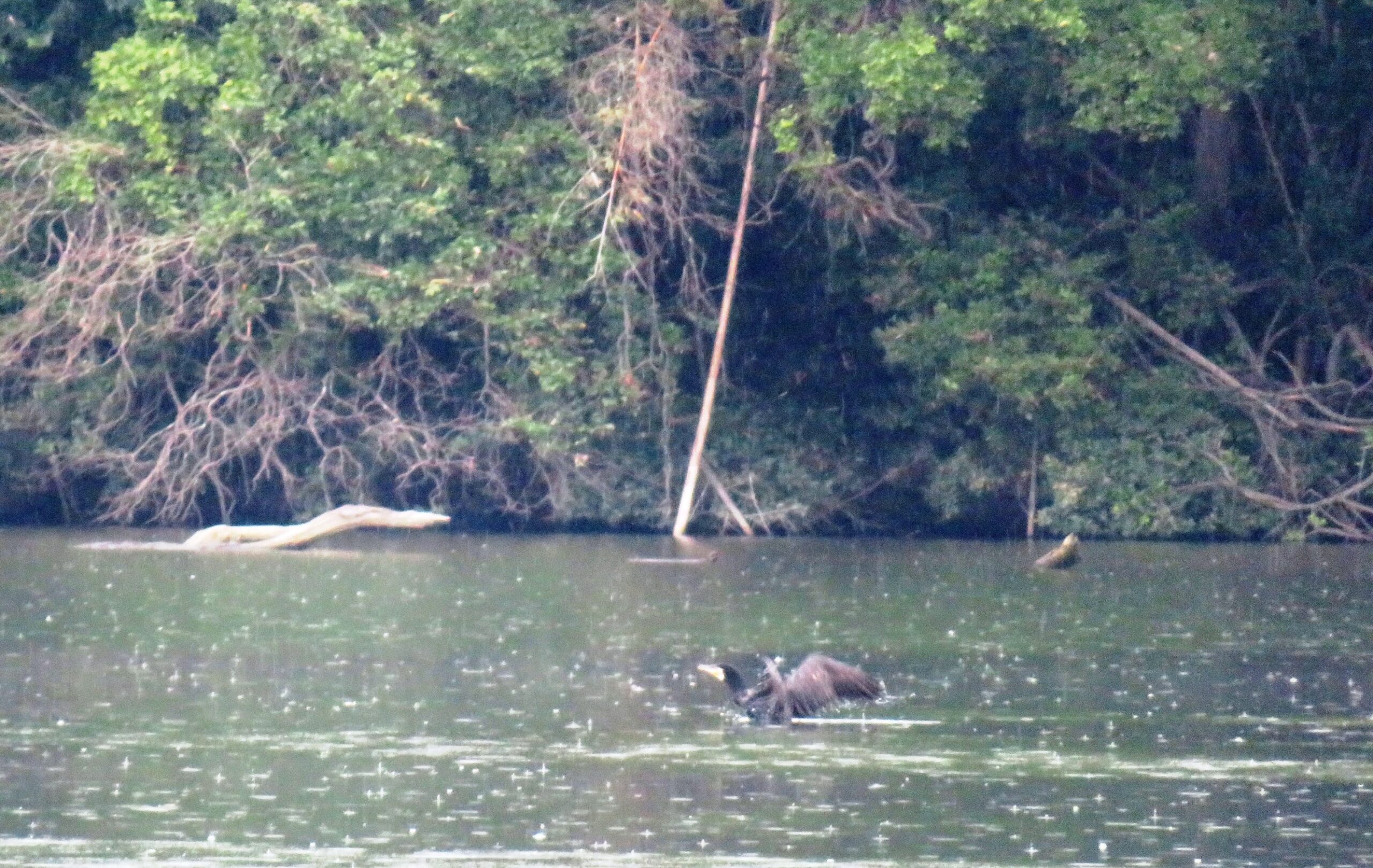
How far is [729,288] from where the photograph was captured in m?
27.1

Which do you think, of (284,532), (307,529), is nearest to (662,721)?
(307,529)

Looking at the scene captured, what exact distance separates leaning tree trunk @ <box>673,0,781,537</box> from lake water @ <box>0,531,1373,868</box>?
192 inches

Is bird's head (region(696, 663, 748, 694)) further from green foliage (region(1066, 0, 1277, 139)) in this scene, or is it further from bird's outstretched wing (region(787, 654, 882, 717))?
green foliage (region(1066, 0, 1277, 139))

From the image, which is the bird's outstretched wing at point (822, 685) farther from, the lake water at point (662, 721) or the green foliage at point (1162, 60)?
the green foliage at point (1162, 60)

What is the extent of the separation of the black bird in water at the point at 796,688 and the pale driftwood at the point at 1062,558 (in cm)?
939

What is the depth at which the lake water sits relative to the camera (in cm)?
970

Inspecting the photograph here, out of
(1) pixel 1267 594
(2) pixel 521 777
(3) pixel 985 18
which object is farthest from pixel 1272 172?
(2) pixel 521 777

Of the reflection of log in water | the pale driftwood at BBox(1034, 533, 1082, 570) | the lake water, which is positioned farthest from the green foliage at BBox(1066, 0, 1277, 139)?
the reflection of log in water

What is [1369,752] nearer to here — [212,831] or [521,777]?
[521,777]

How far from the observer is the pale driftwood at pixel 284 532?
77.0 ft

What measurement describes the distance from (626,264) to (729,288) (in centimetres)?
127

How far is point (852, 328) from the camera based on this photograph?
29109 millimetres

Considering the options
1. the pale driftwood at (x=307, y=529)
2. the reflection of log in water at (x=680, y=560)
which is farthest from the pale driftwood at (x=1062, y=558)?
the pale driftwood at (x=307, y=529)

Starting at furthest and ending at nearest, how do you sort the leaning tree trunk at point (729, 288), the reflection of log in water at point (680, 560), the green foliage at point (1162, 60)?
the leaning tree trunk at point (729, 288) → the green foliage at point (1162, 60) → the reflection of log in water at point (680, 560)
